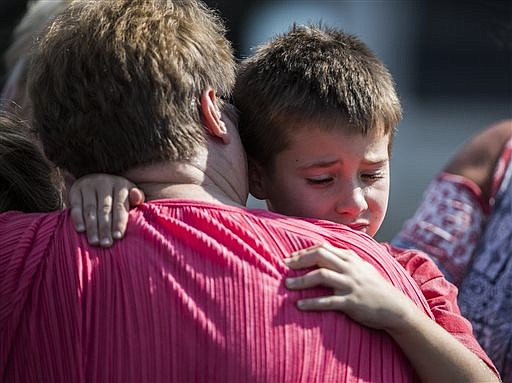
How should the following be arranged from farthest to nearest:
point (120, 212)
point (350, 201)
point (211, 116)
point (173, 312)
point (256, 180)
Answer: point (256, 180), point (350, 201), point (211, 116), point (120, 212), point (173, 312)

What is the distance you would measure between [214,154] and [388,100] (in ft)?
1.59

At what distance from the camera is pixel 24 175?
227 centimetres

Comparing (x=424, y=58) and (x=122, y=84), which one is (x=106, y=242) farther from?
(x=424, y=58)

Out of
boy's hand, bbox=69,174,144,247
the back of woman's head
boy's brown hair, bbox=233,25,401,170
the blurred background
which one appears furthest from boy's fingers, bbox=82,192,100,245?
the blurred background

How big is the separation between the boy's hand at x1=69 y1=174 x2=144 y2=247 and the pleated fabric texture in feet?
0.08

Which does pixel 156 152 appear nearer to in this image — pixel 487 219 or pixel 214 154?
pixel 214 154

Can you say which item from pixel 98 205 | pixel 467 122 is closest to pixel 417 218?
pixel 98 205

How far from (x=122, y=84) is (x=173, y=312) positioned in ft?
1.45

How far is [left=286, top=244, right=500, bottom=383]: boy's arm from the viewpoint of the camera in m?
1.81

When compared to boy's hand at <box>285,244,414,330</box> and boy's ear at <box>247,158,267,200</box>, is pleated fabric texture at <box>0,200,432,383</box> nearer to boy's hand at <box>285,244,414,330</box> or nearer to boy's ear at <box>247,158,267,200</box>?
boy's hand at <box>285,244,414,330</box>

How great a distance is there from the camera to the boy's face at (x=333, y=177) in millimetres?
2215

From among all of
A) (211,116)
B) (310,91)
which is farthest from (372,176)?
(211,116)

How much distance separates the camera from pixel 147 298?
5.77 feet

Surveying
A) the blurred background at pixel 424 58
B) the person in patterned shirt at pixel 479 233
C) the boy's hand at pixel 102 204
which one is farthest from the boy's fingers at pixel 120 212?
the blurred background at pixel 424 58
